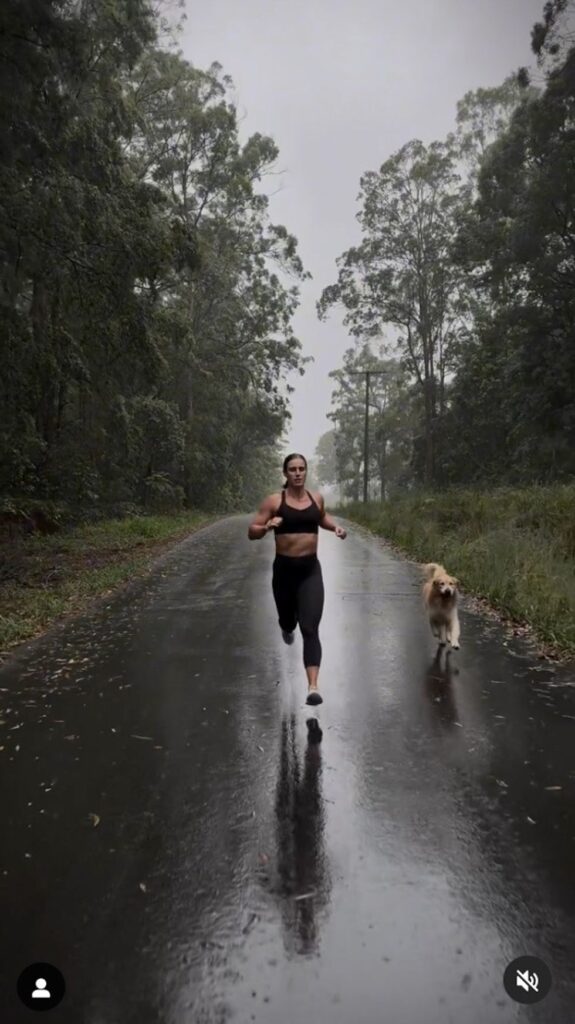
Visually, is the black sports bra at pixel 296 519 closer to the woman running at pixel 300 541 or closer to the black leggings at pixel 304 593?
the woman running at pixel 300 541

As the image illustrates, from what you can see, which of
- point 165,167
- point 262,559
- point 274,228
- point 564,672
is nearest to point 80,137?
point 262,559

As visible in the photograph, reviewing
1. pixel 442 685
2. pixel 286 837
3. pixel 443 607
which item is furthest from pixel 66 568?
pixel 286 837

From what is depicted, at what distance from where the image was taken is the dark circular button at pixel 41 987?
230cm

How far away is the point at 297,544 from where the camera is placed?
17.8ft

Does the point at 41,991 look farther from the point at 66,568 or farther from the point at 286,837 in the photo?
the point at 66,568

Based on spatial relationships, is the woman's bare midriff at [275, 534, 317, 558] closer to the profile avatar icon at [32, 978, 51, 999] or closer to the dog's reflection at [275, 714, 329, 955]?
the dog's reflection at [275, 714, 329, 955]

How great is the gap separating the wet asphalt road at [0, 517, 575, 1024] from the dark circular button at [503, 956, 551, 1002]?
0.14ft

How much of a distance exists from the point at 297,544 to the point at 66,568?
9.04m

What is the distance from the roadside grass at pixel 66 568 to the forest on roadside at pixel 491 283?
13015 mm

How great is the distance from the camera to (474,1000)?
230cm

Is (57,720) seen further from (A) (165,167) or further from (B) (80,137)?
(A) (165,167)

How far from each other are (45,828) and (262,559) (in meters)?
11.8

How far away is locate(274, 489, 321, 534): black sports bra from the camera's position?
539 cm

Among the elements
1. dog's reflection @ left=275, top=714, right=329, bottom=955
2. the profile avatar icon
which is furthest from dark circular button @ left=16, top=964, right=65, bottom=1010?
dog's reflection @ left=275, top=714, right=329, bottom=955
